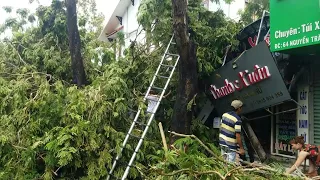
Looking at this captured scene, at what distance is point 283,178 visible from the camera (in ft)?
13.3

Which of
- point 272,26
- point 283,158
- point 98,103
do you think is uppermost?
point 272,26

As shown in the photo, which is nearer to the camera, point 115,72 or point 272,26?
point 272,26

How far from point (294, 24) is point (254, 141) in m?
2.86

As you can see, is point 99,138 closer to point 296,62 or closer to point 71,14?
→ point 71,14

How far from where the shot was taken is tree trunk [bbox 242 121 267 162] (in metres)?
7.06

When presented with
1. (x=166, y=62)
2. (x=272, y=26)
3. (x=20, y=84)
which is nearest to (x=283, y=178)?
(x=272, y=26)

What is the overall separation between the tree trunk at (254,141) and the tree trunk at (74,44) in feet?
11.6

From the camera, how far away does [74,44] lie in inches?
291

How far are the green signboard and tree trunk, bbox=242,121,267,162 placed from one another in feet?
7.63

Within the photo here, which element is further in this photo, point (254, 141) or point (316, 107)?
point (254, 141)

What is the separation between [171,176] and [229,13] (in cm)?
692

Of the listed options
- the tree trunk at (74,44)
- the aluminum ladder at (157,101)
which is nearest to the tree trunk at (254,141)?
the aluminum ladder at (157,101)

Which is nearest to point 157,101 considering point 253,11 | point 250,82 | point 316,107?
point 250,82

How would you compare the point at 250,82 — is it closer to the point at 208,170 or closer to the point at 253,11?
the point at 253,11
